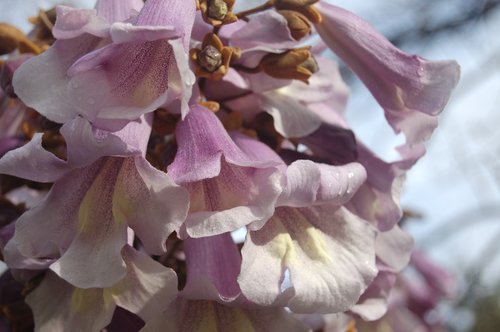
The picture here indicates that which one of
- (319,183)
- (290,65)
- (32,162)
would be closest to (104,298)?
(32,162)

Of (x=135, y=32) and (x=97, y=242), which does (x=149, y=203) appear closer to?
(x=97, y=242)

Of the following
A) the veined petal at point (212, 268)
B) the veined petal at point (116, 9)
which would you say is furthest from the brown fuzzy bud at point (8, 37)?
the veined petal at point (212, 268)

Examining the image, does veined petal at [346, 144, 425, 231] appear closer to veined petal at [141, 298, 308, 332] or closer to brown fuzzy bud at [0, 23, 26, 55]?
veined petal at [141, 298, 308, 332]

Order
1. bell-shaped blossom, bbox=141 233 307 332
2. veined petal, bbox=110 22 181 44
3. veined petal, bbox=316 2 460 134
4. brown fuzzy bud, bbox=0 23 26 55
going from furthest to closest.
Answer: brown fuzzy bud, bbox=0 23 26 55 → veined petal, bbox=316 2 460 134 → bell-shaped blossom, bbox=141 233 307 332 → veined petal, bbox=110 22 181 44

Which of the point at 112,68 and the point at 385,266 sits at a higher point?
the point at 112,68

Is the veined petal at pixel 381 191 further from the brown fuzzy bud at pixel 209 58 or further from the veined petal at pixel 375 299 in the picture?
the brown fuzzy bud at pixel 209 58

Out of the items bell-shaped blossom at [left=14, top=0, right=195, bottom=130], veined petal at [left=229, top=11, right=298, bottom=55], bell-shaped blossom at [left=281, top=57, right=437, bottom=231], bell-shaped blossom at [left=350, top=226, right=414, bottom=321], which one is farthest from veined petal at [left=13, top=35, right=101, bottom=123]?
bell-shaped blossom at [left=350, top=226, right=414, bottom=321]
